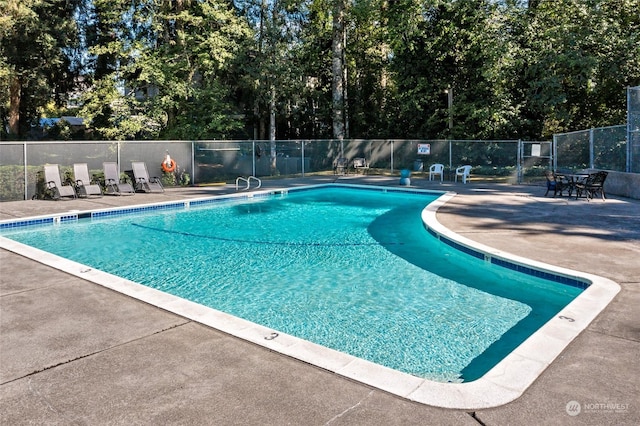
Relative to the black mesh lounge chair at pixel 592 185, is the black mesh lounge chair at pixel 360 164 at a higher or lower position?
higher

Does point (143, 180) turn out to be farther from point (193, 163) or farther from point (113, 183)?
point (193, 163)

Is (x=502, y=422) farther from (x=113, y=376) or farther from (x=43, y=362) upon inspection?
(x=43, y=362)

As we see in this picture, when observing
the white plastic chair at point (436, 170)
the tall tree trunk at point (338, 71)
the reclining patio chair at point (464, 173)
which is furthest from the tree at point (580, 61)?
the tall tree trunk at point (338, 71)

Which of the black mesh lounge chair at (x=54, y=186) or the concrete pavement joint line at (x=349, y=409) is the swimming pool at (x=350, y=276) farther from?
the black mesh lounge chair at (x=54, y=186)

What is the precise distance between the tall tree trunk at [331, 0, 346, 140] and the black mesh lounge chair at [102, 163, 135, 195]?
39.4 ft

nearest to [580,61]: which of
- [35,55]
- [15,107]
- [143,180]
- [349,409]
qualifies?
[143,180]

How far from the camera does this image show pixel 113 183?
49.4 feet

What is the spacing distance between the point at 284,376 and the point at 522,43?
22.4 meters

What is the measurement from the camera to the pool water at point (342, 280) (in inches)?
193

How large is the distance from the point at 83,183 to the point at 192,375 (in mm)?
12831

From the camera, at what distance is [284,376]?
330cm

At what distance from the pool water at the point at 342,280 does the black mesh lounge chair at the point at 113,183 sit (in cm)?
324

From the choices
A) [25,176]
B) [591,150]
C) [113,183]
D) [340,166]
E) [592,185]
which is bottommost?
[592,185]

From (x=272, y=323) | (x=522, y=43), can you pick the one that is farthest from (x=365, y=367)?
(x=522, y=43)
